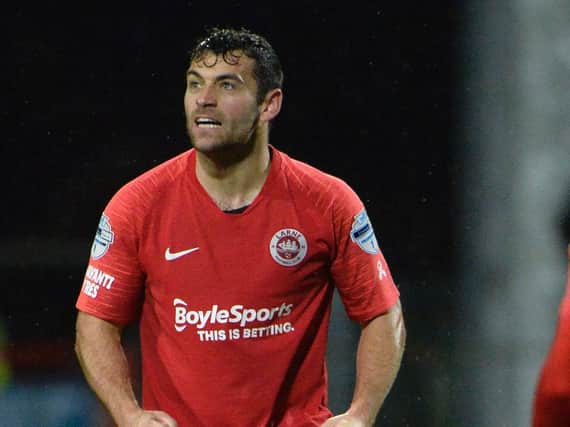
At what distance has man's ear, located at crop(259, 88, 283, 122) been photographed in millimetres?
Answer: 4305

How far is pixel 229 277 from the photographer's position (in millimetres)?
4160

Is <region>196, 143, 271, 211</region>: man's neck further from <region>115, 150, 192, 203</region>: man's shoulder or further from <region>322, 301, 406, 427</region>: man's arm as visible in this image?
<region>322, 301, 406, 427</region>: man's arm

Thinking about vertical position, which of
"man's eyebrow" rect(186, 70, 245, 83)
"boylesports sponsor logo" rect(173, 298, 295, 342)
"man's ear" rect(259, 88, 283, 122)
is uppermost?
"man's eyebrow" rect(186, 70, 245, 83)

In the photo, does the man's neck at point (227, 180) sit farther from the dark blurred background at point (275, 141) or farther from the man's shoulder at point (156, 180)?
the dark blurred background at point (275, 141)

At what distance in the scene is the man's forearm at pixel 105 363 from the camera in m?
4.10

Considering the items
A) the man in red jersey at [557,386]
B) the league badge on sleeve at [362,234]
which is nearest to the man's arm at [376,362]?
the league badge on sleeve at [362,234]

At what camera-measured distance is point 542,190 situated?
5.46 meters

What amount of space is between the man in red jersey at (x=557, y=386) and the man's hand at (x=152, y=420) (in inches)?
60.9

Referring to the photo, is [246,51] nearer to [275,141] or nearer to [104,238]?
[104,238]

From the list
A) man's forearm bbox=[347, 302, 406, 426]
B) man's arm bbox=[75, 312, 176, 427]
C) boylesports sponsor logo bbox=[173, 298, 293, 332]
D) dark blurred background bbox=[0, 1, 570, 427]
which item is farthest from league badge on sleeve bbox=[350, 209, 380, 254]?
dark blurred background bbox=[0, 1, 570, 427]

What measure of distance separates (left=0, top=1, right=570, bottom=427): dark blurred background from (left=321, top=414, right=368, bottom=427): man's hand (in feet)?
8.02

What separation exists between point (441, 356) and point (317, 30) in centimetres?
537

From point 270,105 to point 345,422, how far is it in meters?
0.97

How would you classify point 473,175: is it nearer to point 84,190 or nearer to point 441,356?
point 441,356
